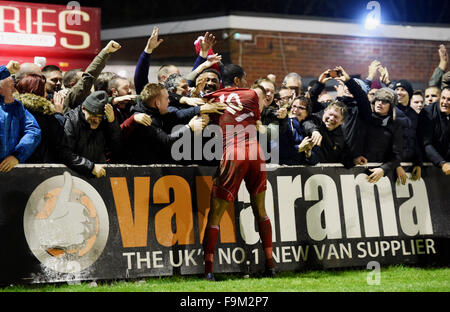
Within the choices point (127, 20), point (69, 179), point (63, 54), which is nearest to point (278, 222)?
point (69, 179)

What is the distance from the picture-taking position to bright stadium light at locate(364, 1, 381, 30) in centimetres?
1683

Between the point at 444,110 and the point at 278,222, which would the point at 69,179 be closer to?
the point at 278,222

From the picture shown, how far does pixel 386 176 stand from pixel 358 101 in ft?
Answer: 3.31

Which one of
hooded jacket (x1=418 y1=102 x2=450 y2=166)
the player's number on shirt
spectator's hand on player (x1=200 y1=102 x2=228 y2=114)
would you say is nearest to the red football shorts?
the player's number on shirt

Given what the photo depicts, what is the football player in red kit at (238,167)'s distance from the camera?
724cm

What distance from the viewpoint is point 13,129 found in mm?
6867

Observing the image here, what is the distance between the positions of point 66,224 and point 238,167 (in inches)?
73.8

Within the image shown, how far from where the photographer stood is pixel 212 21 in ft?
53.0

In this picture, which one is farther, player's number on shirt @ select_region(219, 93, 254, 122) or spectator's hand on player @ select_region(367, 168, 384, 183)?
spectator's hand on player @ select_region(367, 168, 384, 183)

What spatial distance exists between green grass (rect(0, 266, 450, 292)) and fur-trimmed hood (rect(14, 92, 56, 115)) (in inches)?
71.0

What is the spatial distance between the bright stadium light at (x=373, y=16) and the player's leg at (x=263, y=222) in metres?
10.5

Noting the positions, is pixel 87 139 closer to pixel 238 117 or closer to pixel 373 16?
pixel 238 117

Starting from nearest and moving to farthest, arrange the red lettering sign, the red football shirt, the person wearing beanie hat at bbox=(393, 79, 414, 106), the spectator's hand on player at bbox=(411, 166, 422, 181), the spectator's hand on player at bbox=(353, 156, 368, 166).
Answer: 1. the red football shirt
2. the spectator's hand on player at bbox=(353, 156, 368, 166)
3. the spectator's hand on player at bbox=(411, 166, 422, 181)
4. the person wearing beanie hat at bbox=(393, 79, 414, 106)
5. the red lettering sign

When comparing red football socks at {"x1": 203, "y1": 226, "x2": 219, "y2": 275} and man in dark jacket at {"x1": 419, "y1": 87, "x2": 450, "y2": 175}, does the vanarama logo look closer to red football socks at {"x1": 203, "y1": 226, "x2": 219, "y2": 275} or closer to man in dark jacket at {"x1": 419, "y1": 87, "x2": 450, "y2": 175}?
red football socks at {"x1": 203, "y1": 226, "x2": 219, "y2": 275}
